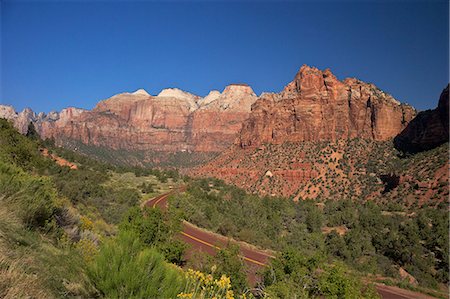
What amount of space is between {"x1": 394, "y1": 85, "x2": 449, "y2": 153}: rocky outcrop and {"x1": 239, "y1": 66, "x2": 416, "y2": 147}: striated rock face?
8.77 m

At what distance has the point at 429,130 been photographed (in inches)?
2479

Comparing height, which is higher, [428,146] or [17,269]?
[428,146]

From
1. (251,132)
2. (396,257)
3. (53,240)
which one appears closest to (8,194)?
(53,240)

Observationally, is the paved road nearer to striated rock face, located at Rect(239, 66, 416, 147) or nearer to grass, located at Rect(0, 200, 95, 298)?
grass, located at Rect(0, 200, 95, 298)

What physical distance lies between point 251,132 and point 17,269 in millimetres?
104300

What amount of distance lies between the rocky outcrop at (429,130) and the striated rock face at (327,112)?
877cm

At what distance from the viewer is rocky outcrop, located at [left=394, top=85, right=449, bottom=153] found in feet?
199

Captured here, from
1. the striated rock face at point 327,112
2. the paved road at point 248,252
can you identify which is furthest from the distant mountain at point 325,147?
the paved road at point 248,252

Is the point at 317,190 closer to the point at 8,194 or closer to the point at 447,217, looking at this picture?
the point at 447,217

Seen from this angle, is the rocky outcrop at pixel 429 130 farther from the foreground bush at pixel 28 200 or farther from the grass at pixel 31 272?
the grass at pixel 31 272

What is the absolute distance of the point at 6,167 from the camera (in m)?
9.84

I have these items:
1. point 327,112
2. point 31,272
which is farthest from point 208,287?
point 327,112

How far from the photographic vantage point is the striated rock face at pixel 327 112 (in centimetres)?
8150

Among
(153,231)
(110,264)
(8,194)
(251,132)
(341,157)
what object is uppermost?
(251,132)
